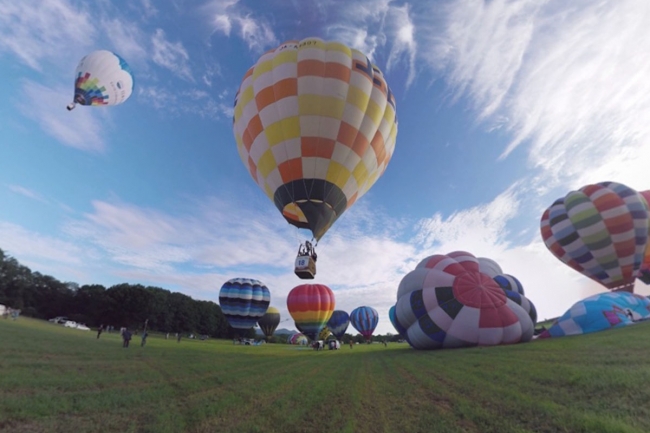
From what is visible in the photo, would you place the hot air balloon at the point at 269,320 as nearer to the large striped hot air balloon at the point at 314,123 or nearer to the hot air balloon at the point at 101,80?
the hot air balloon at the point at 101,80

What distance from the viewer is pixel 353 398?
566 centimetres

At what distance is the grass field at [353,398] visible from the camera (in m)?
3.92

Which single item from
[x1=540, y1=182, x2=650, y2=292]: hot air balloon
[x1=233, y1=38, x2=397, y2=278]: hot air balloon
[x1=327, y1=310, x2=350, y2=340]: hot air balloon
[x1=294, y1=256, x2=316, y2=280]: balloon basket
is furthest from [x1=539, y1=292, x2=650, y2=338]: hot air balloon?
[x1=327, y1=310, x2=350, y2=340]: hot air balloon

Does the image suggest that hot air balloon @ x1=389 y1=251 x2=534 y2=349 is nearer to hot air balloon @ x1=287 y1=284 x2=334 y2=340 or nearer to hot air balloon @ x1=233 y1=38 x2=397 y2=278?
hot air balloon @ x1=233 y1=38 x2=397 y2=278

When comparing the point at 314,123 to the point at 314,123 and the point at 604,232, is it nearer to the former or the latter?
the point at 314,123

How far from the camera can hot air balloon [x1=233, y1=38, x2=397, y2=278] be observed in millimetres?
11641

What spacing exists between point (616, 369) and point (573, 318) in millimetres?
10250

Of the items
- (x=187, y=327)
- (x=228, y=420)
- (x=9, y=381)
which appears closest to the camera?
(x=228, y=420)

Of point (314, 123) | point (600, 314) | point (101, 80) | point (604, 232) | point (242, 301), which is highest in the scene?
point (101, 80)

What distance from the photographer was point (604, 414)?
362 cm

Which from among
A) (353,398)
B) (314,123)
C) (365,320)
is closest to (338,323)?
(365,320)

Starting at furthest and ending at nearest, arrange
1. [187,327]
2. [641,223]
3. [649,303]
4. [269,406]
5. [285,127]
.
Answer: [187,327], [641,223], [649,303], [285,127], [269,406]

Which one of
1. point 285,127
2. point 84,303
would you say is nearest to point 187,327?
point 84,303

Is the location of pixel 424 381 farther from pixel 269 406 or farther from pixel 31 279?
pixel 31 279
